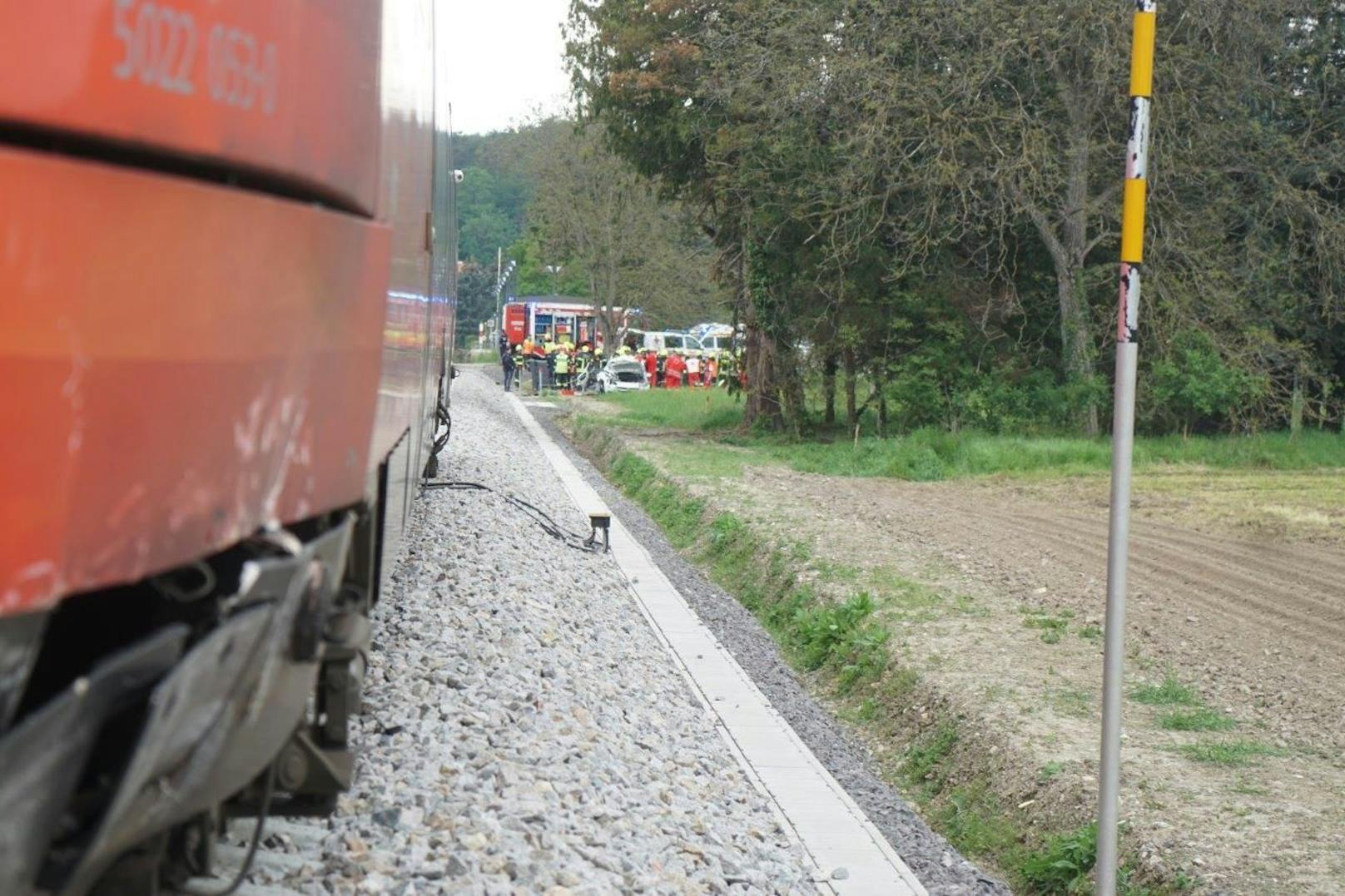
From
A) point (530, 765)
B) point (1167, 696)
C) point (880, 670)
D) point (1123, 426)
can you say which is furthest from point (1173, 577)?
point (1123, 426)

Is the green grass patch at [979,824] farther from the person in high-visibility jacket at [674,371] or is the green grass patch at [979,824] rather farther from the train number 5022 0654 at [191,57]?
the person in high-visibility jacket at [674,371]

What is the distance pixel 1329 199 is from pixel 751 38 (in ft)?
30.4

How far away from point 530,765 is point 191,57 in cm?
461

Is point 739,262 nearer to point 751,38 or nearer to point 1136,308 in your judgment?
point 751,38

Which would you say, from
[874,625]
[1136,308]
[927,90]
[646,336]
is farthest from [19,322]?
[646,336]

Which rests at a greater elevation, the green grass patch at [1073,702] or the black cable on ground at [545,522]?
the black cable on ground at [545,522]

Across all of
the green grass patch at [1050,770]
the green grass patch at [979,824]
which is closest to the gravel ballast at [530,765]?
the green grass patch at [979,824]

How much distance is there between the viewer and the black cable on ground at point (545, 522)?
50.2ft

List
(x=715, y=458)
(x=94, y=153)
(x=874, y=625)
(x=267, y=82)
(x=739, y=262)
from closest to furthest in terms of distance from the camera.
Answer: (x=94, y=153)
(x=267, y=82)
(x=874, y=625)
(x=715, y=458)
(x=739, y=262)

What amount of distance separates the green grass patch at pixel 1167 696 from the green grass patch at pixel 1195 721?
28cm

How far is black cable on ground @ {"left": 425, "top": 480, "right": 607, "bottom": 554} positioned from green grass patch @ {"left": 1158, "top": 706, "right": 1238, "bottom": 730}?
23.8 feet

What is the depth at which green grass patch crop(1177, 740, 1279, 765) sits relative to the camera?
7855 millimetres

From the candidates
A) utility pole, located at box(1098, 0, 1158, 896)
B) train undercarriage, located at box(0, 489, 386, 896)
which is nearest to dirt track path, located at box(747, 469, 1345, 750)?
utility pole, located at box(1098, 0, 1158, 896)

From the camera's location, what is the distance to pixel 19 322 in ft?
6.57
